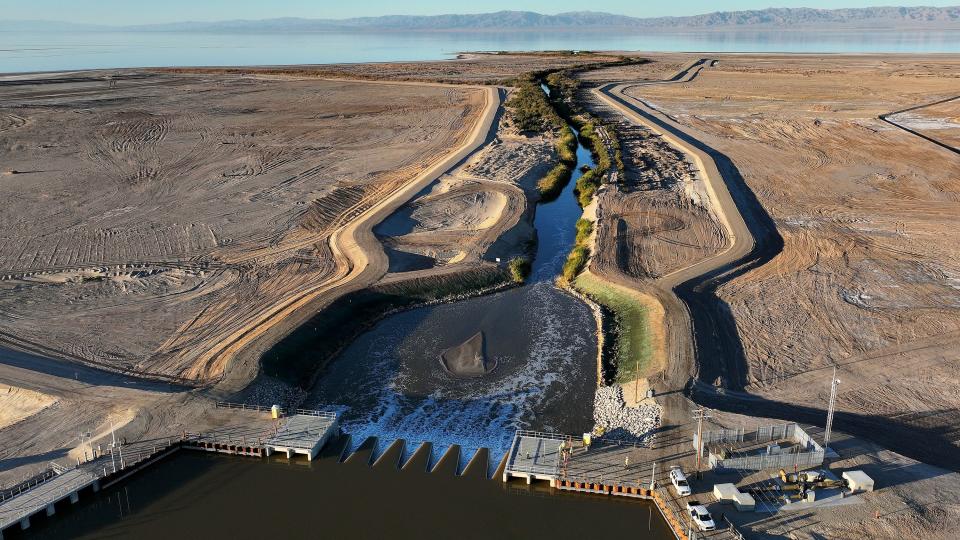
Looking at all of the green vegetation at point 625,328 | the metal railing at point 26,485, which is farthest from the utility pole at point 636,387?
the metal railing at point 26,485

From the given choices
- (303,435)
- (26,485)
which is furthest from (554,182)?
(26,485)

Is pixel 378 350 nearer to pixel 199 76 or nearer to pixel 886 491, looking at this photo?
pixel 886 491

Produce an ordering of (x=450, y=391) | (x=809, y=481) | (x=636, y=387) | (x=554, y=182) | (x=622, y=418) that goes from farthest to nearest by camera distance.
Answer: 1. (x=554, y=182)
2. (x=450, y=391)
3. (x=636, y=387)
4. (x=622, y=418)
5. (x=809, y=481)

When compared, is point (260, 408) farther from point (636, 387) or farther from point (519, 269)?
point (519, 269)

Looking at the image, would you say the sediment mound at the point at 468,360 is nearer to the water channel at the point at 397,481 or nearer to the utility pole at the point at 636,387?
the water channel at the point at 397,481

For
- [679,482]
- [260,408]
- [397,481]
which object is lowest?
[397,481]

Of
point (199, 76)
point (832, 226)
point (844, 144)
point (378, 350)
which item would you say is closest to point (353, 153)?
point (378, 350)
